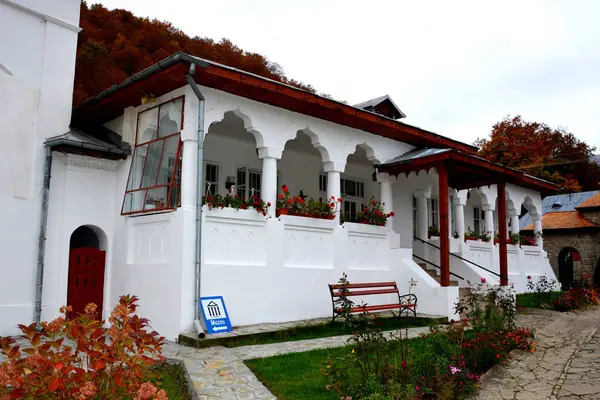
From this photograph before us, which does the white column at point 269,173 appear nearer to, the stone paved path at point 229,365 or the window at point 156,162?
the window at point 156,162

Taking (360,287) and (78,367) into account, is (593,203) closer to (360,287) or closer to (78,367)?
(360,287)

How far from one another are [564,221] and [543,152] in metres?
13.2

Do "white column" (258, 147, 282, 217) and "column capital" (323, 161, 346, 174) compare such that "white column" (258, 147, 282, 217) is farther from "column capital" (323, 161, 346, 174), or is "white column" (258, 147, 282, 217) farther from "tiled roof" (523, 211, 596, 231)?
"tiled roof" (523, 211, 596, 231)

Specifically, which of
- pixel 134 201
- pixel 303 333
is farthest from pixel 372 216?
pixel 134 201

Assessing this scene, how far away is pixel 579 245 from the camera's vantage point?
21.1m

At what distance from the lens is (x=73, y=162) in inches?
387

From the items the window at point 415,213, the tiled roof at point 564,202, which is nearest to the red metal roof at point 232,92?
the window at point 415,213

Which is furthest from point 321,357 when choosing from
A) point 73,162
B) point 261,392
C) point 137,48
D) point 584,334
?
point 137,48

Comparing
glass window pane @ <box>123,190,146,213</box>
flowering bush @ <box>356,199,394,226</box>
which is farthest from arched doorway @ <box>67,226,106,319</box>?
flowering bush @ <box>356,199,394,226</box>

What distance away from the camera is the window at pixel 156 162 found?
894cm

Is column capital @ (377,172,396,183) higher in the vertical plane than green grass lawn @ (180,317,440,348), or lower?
higher

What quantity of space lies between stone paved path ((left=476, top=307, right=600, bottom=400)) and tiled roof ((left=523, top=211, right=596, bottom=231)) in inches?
483

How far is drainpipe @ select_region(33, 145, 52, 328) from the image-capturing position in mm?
9133

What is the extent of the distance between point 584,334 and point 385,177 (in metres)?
5.18
